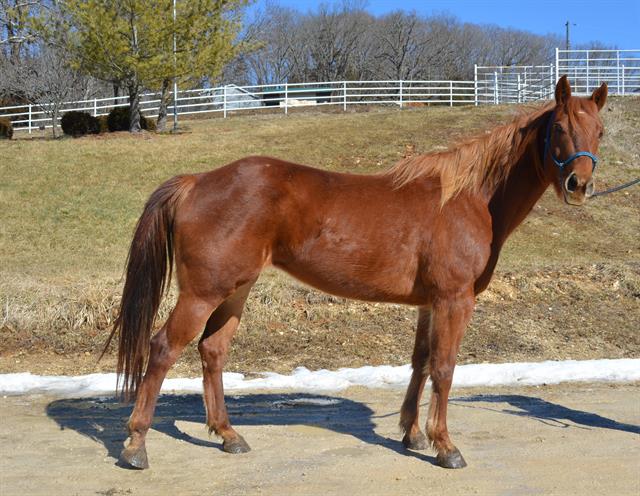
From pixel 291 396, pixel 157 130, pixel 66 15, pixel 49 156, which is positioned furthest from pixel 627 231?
pixel 66 15

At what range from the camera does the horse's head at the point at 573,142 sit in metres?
5.04

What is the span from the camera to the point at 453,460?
16.6 feet

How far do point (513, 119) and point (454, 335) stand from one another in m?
1.72

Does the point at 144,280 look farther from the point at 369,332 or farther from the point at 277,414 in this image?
the point at 369,332

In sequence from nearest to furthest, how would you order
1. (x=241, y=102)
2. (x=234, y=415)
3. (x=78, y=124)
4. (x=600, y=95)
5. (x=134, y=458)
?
1. (x=134, y=458)
2. (x=600, y=95)
3. (x=234, y=415)
4. (x=78, y=124)
5. (x=241, y=102)

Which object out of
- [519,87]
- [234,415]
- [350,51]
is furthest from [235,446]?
[350,51]

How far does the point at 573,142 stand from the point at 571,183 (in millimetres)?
276

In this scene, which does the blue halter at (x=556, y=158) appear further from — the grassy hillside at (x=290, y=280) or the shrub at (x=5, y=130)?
the shrub at (x=5, y=130)

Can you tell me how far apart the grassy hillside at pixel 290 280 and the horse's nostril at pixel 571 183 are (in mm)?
1025

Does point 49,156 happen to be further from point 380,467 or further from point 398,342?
point 380,467

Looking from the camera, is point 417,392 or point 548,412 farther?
point 548,412

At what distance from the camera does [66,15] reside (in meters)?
26.7

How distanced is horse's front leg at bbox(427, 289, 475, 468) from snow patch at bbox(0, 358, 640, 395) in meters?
2.21

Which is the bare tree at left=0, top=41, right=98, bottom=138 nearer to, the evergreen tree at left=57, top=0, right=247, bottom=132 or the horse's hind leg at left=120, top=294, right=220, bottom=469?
the evergreen tree at left=57, top=0, right=247, bottom=132
